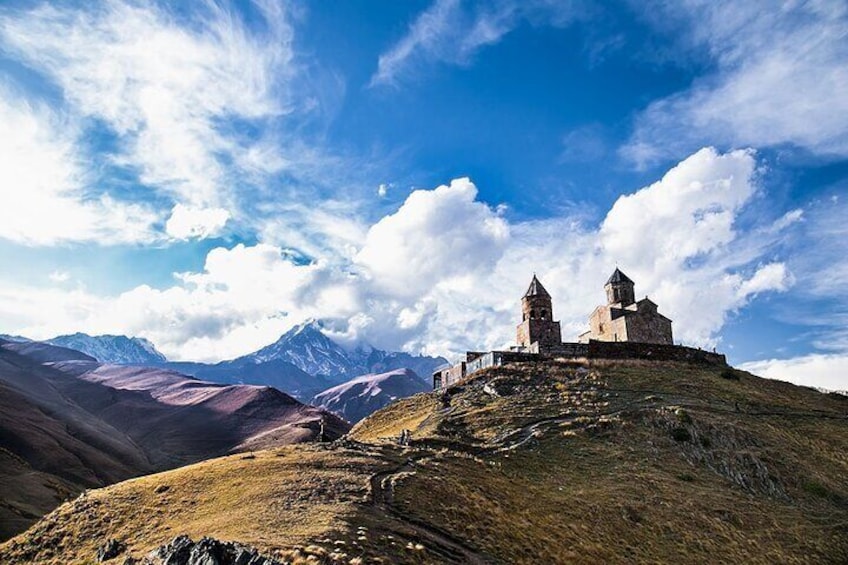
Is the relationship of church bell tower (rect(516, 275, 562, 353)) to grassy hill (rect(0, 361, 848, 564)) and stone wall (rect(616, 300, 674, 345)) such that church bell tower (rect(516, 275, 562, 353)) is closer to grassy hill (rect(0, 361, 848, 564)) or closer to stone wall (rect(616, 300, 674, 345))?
stone wall (rect(616, 300, 674, 345))

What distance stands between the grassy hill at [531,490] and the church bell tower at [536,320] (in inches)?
604

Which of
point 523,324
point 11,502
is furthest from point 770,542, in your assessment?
point 11,502

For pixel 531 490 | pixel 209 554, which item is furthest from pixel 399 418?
pixel 209 554

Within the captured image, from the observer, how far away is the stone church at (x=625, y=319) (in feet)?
255

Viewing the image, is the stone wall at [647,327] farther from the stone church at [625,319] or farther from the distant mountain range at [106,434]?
the distant mountain range at [106,434]

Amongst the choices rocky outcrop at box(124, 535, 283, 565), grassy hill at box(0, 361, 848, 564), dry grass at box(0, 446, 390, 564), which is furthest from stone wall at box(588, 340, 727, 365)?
rocky outcrop at box(124, 535, 283, 565)

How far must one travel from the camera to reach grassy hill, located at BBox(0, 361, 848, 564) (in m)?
26.8

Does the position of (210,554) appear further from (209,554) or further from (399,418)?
(399,418)

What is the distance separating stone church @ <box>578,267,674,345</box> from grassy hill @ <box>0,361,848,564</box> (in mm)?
18981

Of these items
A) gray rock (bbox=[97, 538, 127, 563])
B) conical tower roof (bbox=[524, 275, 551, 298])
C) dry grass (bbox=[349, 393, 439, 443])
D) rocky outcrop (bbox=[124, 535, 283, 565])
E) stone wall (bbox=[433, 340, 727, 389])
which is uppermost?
conical tower roof (bbox=[524, 275, 551, 298])

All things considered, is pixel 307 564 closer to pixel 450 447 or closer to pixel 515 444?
pixel 450 447

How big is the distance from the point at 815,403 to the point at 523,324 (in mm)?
32984

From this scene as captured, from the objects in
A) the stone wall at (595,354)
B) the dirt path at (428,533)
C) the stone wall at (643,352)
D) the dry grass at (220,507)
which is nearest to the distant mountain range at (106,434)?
the dry grass at (220,507)

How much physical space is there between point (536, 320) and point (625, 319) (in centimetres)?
1340
